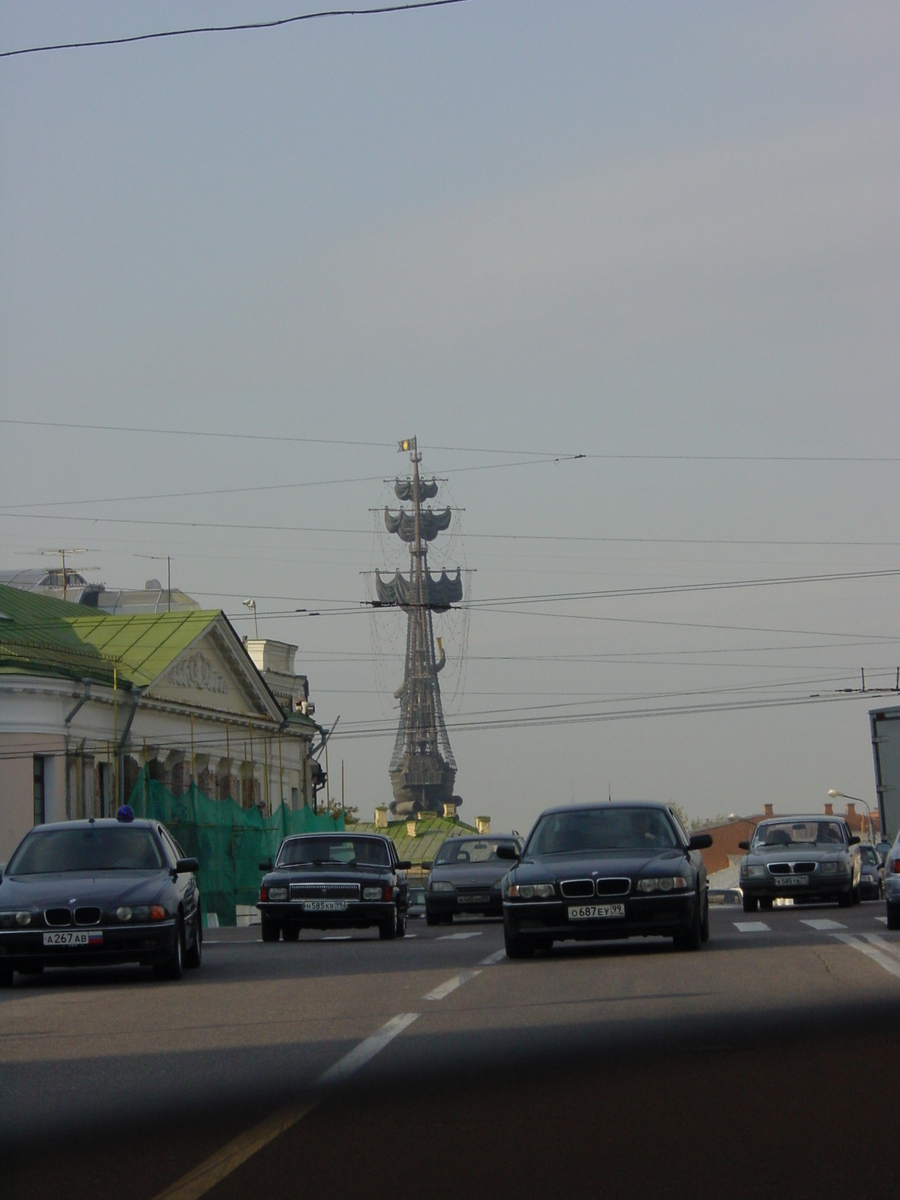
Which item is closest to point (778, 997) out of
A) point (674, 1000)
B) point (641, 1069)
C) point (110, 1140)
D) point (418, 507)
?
point (674, 1000)

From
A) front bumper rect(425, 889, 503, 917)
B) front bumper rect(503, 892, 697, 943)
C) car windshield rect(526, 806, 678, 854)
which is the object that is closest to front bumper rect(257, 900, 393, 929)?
front bumper rect(425, 889, 503, 917)

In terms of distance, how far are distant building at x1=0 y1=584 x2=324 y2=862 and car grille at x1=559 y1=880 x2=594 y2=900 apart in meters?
33.9

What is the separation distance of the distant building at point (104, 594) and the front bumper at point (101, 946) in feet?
211

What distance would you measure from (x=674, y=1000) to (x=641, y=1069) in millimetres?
3281

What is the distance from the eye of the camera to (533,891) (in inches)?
665

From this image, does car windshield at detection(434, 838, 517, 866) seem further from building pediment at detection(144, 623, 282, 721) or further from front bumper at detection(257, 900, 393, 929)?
building pediment at detection(144, 623, 282, 721)

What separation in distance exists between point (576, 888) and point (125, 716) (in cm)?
3923

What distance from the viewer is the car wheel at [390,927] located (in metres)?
24.6

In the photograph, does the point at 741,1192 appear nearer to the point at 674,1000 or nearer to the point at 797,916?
the point at 674,1000

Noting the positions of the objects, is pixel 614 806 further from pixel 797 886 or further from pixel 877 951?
pixel 797 886

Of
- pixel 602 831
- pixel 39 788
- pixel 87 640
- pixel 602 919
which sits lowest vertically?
pixel 602 919

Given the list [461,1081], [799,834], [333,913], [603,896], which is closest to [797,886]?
[799,834]

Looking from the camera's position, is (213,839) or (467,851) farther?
(213,839)

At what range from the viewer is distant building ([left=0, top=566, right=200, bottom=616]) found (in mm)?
82637
